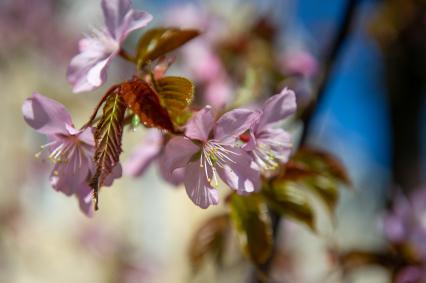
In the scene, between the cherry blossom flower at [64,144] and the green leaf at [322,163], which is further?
the green leaf at [322,163]

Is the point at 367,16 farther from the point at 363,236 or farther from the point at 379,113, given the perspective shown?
the point at 363,236

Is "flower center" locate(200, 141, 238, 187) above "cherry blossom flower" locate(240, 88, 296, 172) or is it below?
above

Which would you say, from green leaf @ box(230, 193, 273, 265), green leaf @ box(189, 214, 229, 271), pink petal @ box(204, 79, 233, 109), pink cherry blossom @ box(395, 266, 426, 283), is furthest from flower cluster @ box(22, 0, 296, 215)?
pink petal @ box(204, 79, 233, 109)

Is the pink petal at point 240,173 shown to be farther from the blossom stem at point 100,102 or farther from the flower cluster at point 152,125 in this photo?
the blossom stem at point 100,102

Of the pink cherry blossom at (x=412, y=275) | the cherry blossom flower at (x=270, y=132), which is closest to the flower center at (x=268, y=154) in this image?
the cherry blossom flower at (x=270, y=132)

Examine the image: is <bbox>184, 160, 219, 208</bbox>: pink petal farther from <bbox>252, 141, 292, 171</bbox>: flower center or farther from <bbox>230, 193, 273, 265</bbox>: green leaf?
<bbox>230, 193, 273, 265</bbox>: green leaf

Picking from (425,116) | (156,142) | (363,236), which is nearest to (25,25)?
(425,116)
